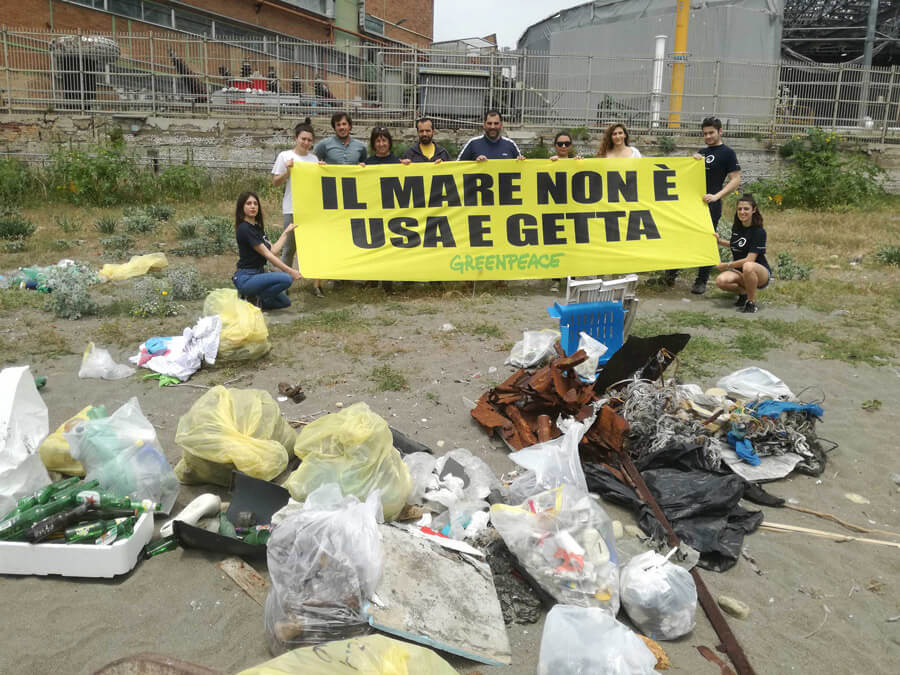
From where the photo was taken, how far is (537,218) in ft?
25.2

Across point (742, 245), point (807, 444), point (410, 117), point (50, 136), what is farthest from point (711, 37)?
point (807, 444)

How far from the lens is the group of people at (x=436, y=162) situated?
6746 mm

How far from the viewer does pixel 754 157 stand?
16.0 metres

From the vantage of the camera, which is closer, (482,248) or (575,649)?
(575,649)

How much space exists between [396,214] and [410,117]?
29.1 feet

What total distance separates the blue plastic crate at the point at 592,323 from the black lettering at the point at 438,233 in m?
2.73

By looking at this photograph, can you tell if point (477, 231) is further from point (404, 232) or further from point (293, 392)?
point (293, 392)

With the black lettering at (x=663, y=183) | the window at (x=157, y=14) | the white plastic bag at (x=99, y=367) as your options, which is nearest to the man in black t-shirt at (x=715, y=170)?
the black lettering at (x=663, y=183)

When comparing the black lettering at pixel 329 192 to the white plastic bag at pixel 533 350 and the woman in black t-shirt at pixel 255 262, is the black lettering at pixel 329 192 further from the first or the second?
the white plastic bag at pixel 533 350

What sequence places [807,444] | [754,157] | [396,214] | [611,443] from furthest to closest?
A: 1. [754,157]
2. [396,214]
3. [807,444]
4. [611,443]

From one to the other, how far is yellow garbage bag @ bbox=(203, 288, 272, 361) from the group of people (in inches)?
45.3

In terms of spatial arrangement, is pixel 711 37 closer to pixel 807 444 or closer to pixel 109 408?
pixel 807 444

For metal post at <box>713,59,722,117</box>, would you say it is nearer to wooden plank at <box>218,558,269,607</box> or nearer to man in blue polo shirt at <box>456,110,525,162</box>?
man in blue polo shirt at <box>456,110,525,162</box>

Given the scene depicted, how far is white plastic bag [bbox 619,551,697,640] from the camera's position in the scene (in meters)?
2.76
